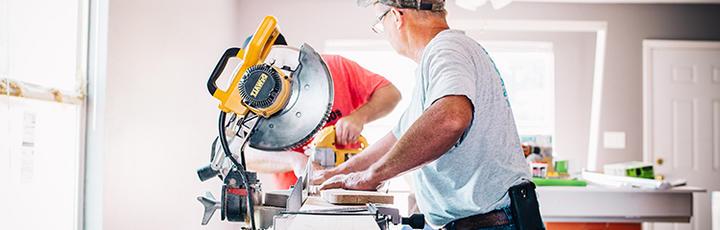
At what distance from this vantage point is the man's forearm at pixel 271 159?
2076 millimetres

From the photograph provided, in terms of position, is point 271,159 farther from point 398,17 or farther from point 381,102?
point 381,102

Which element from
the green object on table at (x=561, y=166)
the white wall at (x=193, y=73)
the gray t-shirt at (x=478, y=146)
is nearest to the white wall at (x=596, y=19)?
the white wall at (x=193, y=73)

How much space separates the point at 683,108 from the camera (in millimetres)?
5531

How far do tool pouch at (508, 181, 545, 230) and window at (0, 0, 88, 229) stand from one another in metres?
1.27

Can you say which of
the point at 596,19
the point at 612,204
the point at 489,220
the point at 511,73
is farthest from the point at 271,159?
the point at 596,19

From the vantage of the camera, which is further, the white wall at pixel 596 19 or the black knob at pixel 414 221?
the white wall at pixel 596 19

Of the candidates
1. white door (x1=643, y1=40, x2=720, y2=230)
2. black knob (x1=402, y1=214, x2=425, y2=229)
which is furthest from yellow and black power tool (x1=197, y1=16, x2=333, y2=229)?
white door (x1=643, y1=40, x2=720, y2=230)

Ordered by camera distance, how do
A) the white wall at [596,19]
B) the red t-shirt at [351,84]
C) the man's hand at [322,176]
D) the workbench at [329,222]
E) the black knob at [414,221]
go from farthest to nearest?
the white wall at [596,19] < the red t-shirt at [351,84] < the man's hand at [322,176] < the black knob at [414,221] < the workbench at [329,222]

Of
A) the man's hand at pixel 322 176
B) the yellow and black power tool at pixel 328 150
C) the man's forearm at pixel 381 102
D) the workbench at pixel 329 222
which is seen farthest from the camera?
the man's forearm at pixel 381 102

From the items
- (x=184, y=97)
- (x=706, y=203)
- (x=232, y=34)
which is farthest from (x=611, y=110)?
(x=184, y=97)

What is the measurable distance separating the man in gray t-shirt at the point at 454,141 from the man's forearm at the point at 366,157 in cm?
3

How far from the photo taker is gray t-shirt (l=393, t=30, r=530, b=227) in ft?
5.17

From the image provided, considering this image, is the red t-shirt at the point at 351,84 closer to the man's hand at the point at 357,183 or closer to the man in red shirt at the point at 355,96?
the man in red shirt at the point at 355,96

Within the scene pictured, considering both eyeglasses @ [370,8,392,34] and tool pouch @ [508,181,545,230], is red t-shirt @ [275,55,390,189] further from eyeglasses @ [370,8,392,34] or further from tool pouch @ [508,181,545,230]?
tool pouch @ [508,181,545,230]
